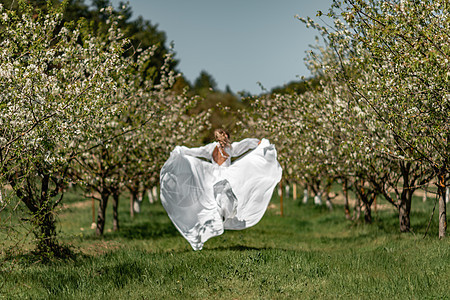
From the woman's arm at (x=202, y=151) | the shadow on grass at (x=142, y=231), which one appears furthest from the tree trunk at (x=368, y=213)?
the woman's arm at (x=202, y=151)

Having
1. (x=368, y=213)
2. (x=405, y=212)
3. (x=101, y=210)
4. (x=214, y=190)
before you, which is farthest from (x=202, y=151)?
(x=368, y=213)

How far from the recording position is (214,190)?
37.3ft

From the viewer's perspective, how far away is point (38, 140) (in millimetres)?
7777

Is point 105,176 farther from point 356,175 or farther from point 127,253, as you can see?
point 356,175

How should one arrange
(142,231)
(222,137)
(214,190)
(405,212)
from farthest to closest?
(142,231)
(405,212)
(222,137)
(214,190)

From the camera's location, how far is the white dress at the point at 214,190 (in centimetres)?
1106

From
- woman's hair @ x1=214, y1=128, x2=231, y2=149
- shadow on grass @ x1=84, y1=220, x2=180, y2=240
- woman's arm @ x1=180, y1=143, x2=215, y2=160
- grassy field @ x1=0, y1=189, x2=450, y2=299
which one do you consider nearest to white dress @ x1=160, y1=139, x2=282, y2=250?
woman's arm @ x1=180, y1=143, x2=215, y2=160

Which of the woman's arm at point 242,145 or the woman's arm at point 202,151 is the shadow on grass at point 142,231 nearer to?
the woman's arm at point 202,151

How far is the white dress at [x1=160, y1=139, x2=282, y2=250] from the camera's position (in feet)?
36.3

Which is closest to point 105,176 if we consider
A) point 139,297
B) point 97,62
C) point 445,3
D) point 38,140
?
point 97,62

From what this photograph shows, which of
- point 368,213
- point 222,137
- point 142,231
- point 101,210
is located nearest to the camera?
point 222,137

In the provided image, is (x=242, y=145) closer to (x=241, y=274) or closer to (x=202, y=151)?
(x=202, y=151)

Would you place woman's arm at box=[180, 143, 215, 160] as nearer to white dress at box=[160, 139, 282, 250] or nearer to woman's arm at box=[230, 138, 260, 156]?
white dress at box=[160, 139, 282, 250]

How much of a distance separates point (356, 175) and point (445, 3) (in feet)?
23.3
